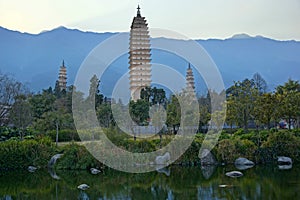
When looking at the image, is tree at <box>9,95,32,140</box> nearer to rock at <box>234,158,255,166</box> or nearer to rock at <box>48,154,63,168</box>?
rock at <box>48,154,63,168</box>

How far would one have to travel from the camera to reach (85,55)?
110312mm

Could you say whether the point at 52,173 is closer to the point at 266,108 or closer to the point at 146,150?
the point at 146,150

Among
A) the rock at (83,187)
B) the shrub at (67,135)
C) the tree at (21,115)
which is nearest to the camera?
the rock at (83,187)

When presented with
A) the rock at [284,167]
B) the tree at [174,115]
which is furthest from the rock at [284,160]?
the tree at [174,115]

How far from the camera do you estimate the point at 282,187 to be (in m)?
10.2

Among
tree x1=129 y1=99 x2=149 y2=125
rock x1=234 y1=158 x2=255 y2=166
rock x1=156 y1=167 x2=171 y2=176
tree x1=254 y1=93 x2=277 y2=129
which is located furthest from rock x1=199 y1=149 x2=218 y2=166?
tree x1=129 y1=99 x2=149 y2=125

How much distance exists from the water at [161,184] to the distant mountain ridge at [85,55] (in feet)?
236

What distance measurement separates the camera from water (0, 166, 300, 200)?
992cm

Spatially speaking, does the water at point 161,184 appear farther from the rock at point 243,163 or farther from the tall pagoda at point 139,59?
the tall pagoda at point 139,59

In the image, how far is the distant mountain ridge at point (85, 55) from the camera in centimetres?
9569

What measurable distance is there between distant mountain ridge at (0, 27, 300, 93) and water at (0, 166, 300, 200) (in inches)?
2828

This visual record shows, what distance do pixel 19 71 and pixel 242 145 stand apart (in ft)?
308

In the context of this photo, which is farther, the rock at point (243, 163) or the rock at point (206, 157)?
the rock at point (206, 157)

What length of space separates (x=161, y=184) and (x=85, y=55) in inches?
3993
